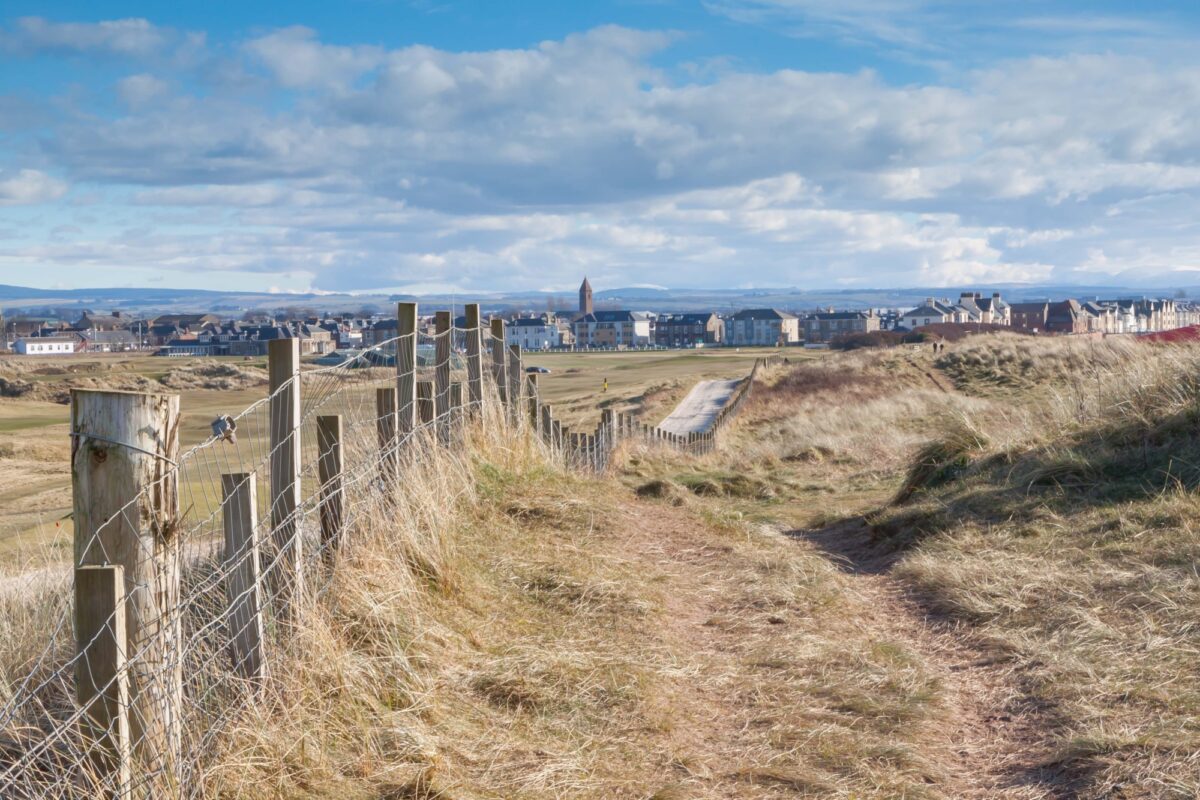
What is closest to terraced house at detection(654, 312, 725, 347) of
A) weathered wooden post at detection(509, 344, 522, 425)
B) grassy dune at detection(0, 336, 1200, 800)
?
weathered wooden post at detection(509, 344, 522, 425)

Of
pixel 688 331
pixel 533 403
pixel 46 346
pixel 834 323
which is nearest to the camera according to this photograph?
pixel 533 403

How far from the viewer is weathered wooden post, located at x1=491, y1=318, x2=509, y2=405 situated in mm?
10875

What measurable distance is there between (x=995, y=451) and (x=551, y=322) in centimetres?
18358

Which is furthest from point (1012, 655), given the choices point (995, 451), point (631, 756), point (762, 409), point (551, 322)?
point (551, 322)

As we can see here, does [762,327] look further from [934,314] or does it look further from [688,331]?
[934,314]

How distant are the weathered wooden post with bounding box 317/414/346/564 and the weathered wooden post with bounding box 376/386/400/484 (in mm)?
898

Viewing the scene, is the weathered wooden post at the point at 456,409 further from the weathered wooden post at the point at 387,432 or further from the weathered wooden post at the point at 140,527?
the weathered wooden post at the point at 140,527

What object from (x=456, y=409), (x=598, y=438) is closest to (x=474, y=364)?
(x=456, y=409)

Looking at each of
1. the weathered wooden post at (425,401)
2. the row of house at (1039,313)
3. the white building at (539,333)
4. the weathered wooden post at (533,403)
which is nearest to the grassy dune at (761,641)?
the weathered wooden post at (425,401)

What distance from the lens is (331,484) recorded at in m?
5.63

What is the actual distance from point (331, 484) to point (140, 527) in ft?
7.63

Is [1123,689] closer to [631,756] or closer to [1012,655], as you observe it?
[1012,655]

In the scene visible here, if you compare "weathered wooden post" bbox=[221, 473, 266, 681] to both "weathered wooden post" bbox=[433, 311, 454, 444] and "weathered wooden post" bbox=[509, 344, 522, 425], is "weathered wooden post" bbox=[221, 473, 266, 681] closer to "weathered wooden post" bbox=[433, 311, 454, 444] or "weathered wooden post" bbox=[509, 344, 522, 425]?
"weathered wooden post" bbox=[433, 311, 454, 444]

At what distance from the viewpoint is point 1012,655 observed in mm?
5922
